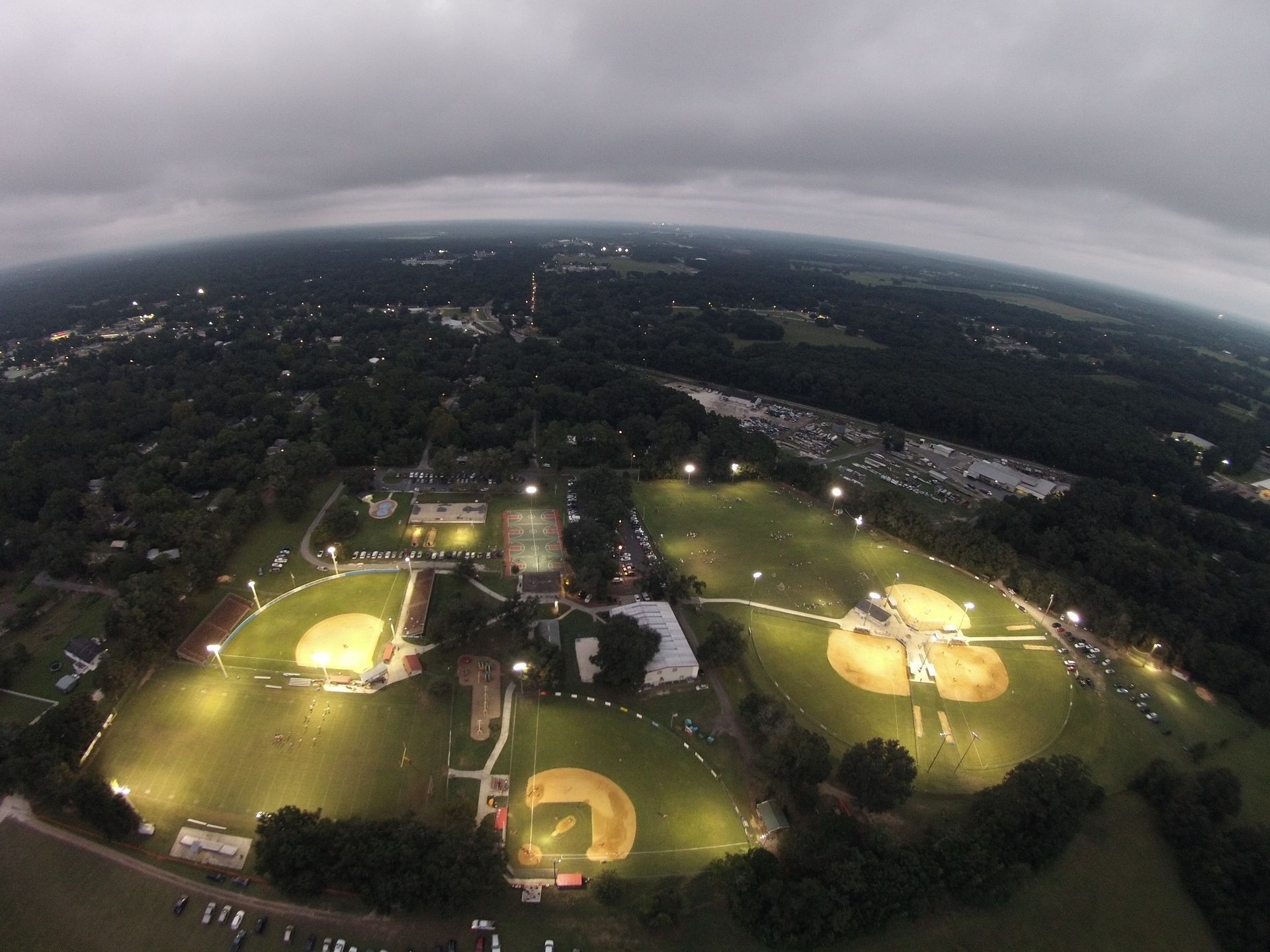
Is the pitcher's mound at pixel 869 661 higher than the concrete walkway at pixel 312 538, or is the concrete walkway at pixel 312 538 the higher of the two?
the pitcher's mound at pixel 869 661

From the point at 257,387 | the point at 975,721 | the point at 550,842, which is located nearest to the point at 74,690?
the point at 550,842

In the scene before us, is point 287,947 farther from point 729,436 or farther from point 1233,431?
point 1233,431

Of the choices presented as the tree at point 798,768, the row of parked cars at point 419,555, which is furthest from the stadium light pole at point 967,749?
the row of parked cars at point 419,555

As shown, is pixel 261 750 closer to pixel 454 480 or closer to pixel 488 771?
pixel 488 771

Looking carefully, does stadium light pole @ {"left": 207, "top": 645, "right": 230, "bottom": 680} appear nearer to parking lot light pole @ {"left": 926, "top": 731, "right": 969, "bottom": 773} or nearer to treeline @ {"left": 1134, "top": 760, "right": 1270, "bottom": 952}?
parking lot light pole @ {"left": 926, "top": 731, "right": 969, "bottom": 773}

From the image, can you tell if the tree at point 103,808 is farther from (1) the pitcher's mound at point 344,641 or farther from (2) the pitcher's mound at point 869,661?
(2) the pitcher's mound at point 869,661

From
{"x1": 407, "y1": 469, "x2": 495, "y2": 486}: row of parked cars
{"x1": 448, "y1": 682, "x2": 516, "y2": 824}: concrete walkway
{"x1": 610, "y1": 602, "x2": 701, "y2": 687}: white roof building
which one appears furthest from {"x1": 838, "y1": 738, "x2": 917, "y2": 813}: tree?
{"x1": 407, "y1": 469, "x2": 495, "y2": 486}: row of parked cars
